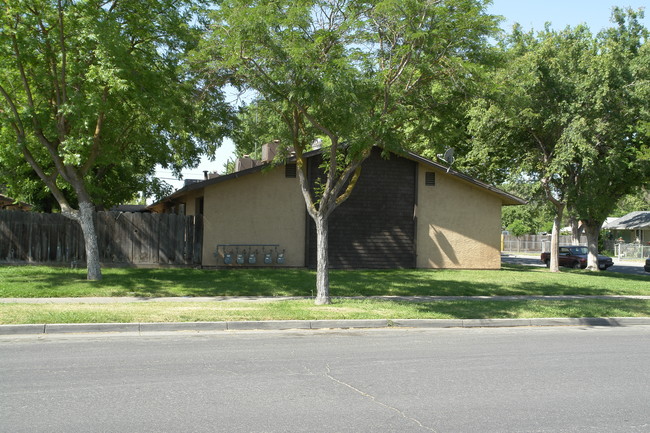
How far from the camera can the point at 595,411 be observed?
5.74 metres

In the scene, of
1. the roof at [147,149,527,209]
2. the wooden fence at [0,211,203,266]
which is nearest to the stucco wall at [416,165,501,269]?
the roof at [147,149,527,209]

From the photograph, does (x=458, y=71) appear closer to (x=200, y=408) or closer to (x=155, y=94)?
(x=155, y=94)

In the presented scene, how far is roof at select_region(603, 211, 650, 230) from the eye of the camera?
165 feet

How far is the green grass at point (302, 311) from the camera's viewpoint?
35.2 feet

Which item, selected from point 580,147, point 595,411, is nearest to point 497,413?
point 595,411

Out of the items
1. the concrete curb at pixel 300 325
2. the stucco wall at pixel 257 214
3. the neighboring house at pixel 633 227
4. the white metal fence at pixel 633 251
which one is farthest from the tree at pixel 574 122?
the neighboring house at pixel 633 227

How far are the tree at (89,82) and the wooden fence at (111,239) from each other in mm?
2653

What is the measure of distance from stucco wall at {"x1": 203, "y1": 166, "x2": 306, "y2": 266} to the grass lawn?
51.3 inches

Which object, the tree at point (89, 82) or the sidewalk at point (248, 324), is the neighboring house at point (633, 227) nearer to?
the sidewalk at point (248, 324)

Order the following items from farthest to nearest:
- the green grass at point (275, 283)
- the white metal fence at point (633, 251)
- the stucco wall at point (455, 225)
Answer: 1. the white metal fence at point (633, 251)
2. the stucco wall at point (455, 225)
3. the green grass at point (275, 283)

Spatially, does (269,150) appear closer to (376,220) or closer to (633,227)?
(376,220)

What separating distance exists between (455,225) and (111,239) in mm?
13008

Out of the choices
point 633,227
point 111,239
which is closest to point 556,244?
point 111,239

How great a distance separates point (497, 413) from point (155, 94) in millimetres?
12228
